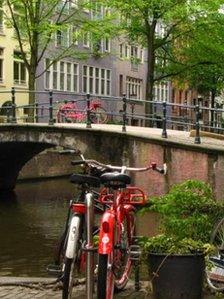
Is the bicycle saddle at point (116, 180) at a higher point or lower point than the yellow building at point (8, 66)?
lower

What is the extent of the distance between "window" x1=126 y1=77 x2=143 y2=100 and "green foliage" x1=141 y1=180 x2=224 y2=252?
4724cm

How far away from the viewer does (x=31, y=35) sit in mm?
27172

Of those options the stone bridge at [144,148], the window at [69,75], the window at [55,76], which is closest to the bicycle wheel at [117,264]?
the stone bridge at [144,148]

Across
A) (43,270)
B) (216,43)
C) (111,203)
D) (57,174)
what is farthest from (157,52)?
(111,203)

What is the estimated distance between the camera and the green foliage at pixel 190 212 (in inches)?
265

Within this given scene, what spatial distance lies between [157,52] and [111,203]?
27682 mm

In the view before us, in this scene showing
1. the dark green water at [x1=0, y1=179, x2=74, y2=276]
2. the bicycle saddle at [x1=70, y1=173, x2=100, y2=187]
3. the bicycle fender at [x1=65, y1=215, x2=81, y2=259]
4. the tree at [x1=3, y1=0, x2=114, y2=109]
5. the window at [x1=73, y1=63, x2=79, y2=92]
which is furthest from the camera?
the window at [x1=73, y1=63, x2=79, y2=92]

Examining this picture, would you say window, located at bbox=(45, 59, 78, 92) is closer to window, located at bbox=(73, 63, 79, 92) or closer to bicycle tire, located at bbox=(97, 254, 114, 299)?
window, located at bbox=(73, 63, 79, 92)

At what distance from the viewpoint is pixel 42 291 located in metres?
6.60

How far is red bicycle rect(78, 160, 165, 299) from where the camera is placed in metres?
5.18

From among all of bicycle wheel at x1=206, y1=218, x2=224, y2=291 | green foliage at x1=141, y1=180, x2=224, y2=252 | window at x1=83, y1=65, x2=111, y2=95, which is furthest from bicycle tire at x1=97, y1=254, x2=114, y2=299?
window at x1=83, y1=65, x2=111, y2=95

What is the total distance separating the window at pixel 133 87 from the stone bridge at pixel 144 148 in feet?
105

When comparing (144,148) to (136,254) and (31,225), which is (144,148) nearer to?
(31,225)

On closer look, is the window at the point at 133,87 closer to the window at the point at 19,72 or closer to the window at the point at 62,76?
the window at the point at 62,76
